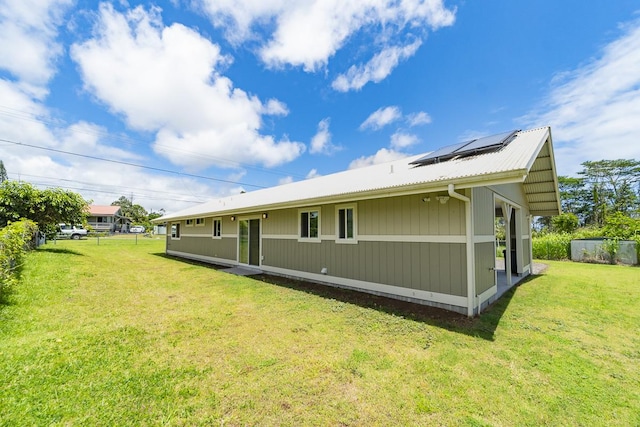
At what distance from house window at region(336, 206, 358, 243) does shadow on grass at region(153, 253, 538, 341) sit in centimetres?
133

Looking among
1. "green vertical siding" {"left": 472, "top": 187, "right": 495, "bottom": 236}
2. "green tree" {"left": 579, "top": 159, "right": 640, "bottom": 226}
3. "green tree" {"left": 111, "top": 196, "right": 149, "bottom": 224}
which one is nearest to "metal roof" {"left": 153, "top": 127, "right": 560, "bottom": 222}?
"green vertical siding" {"left": 472, "top": 187, "right": 495, "bottom": 236}

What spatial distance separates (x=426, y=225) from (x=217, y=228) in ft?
33.0

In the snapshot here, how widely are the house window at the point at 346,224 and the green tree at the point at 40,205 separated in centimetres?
1173

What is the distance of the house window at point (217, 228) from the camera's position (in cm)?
1223

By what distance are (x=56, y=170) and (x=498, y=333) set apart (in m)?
45.7

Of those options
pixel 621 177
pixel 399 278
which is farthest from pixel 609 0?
pixel 621 177

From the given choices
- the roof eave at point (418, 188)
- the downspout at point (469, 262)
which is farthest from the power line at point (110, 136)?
the downspout at point (469, 262)

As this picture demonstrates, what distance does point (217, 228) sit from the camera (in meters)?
12.5

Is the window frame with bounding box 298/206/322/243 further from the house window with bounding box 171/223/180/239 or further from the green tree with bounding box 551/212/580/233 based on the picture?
the green tree with bounding box 551/212/580/233

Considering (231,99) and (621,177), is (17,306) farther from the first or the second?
(621,177)

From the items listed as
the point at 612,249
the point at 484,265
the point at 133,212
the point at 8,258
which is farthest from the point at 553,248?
the point at 133,212

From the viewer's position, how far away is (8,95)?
12.9 meters

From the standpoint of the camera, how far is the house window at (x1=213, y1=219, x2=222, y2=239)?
482 inches

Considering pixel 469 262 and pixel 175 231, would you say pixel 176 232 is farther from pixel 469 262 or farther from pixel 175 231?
pixel 469 262
